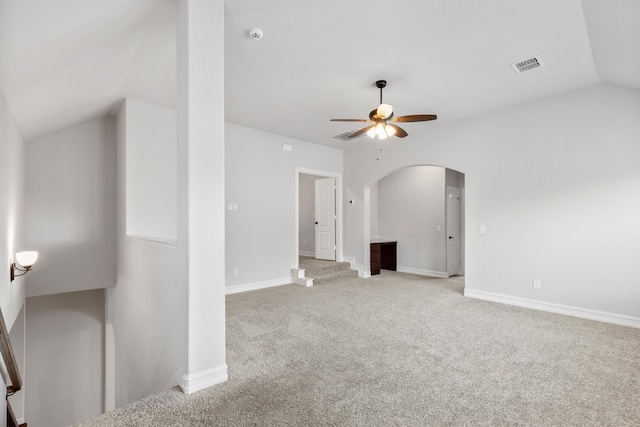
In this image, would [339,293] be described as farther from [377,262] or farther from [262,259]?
[377,262]

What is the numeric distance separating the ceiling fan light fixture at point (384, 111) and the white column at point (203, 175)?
72.3 inches

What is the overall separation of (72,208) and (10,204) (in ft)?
5.00

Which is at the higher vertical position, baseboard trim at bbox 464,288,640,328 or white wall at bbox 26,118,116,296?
white wall at bbox 26,118,116,296

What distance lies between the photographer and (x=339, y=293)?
5426mm

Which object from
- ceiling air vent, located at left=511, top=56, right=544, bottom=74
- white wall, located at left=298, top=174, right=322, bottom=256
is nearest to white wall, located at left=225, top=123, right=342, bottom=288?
white wall, located at left=298, top=174, right=322, bottom=256

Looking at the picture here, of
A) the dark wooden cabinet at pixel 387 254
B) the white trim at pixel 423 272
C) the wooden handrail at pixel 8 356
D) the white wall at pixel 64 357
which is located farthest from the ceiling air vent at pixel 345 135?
the white wall at pixel 64 357

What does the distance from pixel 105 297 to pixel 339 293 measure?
439 centimetres

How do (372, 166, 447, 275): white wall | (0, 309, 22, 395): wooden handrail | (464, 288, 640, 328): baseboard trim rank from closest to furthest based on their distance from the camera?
(0, 309, 22, 395): wooden handrail, (464, 288, 640, 328): baseboard trim, (372, 166, 447, 275): white wall

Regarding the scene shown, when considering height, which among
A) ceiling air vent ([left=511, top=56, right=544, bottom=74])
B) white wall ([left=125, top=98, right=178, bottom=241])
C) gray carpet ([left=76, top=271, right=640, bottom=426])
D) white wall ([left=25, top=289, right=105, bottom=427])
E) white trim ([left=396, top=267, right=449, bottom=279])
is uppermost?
ceiling air vent ([left=511, top=56, right=544, bottom=74])

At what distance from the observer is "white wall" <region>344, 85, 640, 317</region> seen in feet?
12.8

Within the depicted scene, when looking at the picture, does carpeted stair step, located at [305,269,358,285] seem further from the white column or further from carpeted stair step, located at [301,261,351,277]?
the white column

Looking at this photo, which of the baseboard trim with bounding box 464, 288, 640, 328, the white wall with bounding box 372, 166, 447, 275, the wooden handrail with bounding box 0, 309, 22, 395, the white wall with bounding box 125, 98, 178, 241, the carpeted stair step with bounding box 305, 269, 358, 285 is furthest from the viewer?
the white wall with bounding box 372, 166, 447, 275

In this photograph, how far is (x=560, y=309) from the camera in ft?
14.2

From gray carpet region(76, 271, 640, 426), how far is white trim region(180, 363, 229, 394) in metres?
0.06
